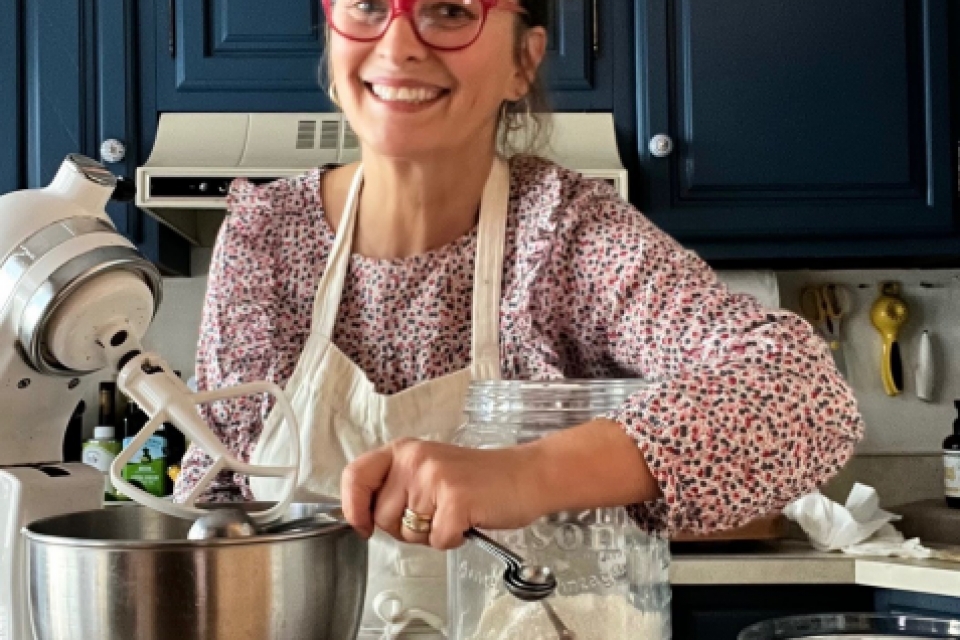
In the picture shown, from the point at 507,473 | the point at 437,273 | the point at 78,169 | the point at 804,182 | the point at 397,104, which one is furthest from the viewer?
the point at 804,182

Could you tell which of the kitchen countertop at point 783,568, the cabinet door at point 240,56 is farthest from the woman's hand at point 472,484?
the cabinet door at point 240,56

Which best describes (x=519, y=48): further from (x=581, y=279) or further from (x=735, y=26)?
(x=735, y=26)

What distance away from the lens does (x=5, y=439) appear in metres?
0.80

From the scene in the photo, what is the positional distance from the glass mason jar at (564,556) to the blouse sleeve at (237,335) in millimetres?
322

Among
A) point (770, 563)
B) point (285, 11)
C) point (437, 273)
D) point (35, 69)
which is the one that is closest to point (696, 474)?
point (437, 273)

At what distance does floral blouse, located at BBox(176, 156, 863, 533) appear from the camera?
29.5 inches

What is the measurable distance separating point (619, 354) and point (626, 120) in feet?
4.10

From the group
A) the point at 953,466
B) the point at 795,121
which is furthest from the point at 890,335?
the point at 795,121

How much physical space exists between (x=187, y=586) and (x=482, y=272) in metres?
0.52

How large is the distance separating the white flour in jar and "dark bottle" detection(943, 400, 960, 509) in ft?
5.06

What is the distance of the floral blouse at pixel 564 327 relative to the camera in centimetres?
75

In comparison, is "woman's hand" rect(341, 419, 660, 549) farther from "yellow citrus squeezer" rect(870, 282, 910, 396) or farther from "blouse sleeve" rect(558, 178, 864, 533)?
"yellow citrus squeezer" rect(870, 282, 910, 396)

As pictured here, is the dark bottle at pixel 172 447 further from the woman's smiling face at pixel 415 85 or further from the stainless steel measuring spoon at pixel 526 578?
the stainless steel measuring spoon at pixel 526 578

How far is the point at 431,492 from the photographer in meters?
0.62
